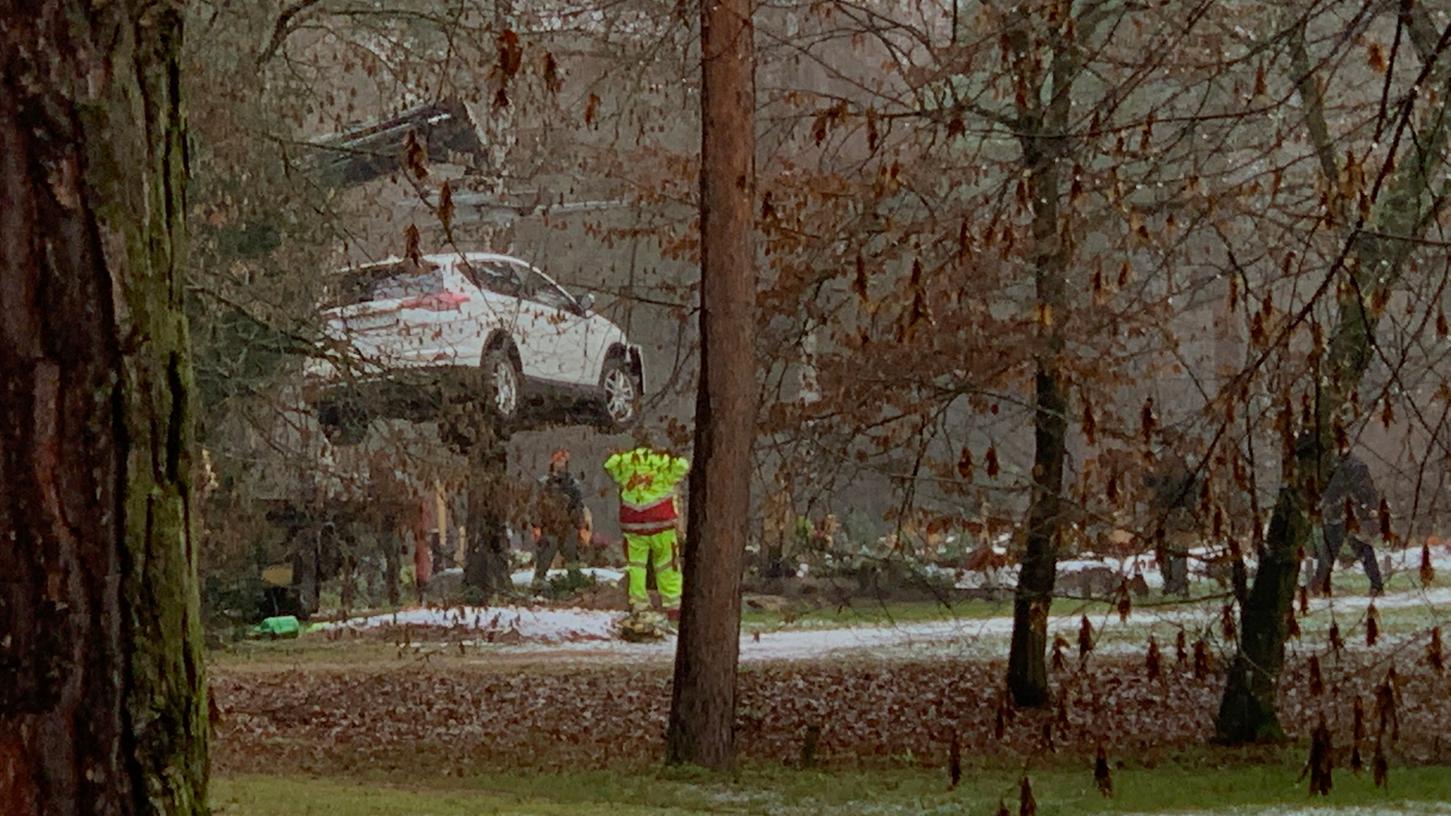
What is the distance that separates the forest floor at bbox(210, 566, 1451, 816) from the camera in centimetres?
968

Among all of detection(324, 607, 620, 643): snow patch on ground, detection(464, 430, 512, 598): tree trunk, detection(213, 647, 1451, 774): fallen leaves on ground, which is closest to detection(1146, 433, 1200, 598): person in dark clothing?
detection(213, 647, 1451, 774): fallen leaves on ground

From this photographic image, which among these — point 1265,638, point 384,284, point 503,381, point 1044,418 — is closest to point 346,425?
point 384,284

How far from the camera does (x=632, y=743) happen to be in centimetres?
1346

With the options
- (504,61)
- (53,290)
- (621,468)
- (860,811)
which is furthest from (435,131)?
(53,290)

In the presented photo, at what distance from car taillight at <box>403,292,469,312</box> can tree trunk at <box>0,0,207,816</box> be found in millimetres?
14377

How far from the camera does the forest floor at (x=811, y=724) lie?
9680 millimetres

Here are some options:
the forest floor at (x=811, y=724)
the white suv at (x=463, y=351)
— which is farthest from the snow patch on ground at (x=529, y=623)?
the white suv at (x=463, y=351)

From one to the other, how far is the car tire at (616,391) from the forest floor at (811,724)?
95.0 inches

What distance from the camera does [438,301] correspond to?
18750mm

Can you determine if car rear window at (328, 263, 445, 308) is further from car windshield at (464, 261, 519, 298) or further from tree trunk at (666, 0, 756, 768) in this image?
tree trunk at (666, 0, 756, 768)

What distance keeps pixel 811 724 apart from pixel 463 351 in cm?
593

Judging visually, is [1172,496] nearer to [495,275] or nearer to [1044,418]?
[1044,418]

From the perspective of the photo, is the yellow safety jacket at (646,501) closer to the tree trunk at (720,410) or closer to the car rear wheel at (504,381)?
the car rear wheel at (504,381)

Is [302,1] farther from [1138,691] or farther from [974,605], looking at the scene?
[974,605]
